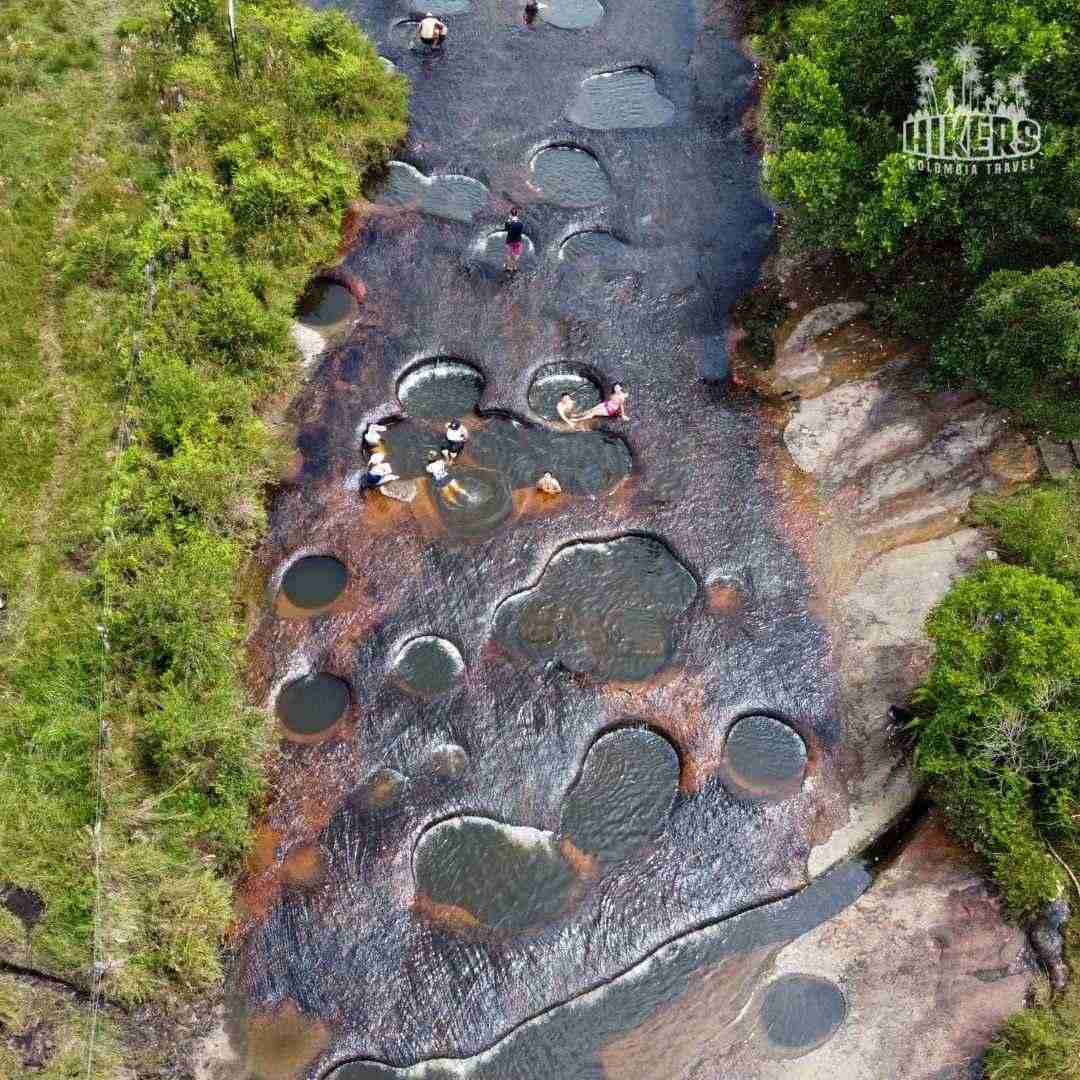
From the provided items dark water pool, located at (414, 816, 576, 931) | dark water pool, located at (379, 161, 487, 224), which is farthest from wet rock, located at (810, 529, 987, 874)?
dark water pool, located at (379, 161, 487, 224)

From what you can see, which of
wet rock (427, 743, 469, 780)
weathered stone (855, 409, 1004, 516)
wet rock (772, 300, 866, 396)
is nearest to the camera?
wet rock (427, 743, 469, 780)

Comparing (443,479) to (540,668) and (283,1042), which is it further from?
(283,1042)

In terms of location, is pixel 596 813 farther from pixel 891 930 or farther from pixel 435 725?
pixel 891 930

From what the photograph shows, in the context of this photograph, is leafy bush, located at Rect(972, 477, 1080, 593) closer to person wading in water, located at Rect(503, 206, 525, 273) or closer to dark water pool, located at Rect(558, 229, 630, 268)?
dark water pool, located at Rect(558, 229, 630, 268)

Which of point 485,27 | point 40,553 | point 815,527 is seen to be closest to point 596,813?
point 815,527

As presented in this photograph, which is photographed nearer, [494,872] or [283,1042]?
[283,1042]

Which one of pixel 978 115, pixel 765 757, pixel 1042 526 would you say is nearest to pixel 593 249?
pixel 978 115
